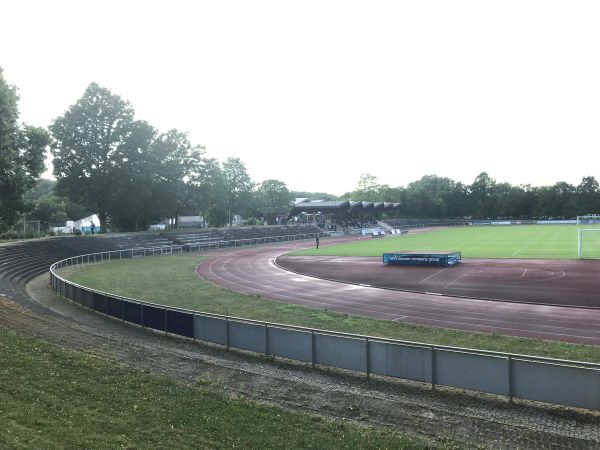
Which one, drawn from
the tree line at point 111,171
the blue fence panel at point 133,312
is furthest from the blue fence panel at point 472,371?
the tree line at point 111,171

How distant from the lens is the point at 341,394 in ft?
39.1

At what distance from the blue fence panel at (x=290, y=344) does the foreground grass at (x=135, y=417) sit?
124 inches

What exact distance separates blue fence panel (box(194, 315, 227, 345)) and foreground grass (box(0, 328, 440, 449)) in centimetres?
358

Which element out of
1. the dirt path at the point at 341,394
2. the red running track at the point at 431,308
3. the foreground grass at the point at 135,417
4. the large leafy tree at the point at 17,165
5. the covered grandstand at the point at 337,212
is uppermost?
the large leafy tree at the point at 17,165

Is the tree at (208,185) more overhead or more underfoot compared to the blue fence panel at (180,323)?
more overhead

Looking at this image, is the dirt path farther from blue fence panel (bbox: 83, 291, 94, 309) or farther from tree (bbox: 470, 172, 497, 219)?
tree (bbox: 470, 172, 497, 219)

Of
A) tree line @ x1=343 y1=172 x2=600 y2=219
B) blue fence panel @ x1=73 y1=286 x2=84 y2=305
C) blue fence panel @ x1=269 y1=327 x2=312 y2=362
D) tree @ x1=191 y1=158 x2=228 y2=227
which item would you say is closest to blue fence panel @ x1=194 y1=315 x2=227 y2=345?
blue fence panel @ x1=269 y1=327 x2=312 y2=362

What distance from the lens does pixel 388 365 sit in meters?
12.5

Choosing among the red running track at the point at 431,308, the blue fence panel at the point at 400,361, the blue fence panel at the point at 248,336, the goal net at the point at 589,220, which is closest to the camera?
the blue fence panel at the point at 400,361

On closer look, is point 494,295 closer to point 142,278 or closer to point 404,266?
point 404,266

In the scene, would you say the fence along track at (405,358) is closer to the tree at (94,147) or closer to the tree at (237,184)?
the tree at (94,147)

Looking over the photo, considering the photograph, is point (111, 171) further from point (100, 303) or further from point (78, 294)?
point (100, 303)

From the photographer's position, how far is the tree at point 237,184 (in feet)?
307

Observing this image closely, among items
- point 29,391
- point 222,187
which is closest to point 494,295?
point 29,391
